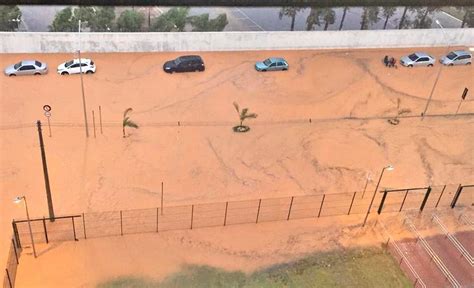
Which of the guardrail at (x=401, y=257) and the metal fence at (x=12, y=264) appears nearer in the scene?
the metal fence at (x=12, y=264)

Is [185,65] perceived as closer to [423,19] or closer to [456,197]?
[456,197]

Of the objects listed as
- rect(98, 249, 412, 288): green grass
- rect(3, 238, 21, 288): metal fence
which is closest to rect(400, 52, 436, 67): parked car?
rect(98, 249, 412, 288): green grass

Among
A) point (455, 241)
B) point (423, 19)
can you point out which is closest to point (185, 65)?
point (455, 241)

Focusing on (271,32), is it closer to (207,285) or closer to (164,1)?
(207,285)

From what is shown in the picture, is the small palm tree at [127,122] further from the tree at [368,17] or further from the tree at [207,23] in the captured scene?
the tree at [368,17]

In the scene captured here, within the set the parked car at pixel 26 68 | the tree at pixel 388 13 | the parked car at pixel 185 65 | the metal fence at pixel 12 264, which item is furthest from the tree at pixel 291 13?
the metal fence at pixel 12 264

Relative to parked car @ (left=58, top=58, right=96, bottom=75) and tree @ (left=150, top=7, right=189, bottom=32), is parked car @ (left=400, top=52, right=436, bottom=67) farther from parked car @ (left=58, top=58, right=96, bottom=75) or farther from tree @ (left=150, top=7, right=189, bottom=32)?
parked car @ (left=58, top=58, right=96, bottom=75)
